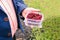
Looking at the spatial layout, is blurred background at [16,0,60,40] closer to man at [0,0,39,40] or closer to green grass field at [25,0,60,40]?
green grass field at [25,0,60,40]

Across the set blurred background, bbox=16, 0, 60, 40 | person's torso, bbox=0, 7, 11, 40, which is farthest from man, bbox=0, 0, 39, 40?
blurred background, bbox=16, 0, 60, 40

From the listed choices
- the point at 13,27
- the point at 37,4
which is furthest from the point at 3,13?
the point at 37,4

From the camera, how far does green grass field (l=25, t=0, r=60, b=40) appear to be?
14.7 ft

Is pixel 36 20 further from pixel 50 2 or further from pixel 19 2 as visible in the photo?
pixel 50 2

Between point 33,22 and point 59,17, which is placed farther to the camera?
point 59,17

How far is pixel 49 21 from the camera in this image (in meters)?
5.05

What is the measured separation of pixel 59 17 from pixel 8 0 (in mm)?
3047

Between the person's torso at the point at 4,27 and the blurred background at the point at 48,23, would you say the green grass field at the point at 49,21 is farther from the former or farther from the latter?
the person's torso at the point at 4,27

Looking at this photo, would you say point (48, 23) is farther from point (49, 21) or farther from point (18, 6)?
point (18, 6)

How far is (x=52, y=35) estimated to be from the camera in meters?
4.58

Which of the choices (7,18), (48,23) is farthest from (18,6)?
(48,23)

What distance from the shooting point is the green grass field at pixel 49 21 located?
177 inches

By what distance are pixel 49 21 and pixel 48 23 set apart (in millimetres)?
73

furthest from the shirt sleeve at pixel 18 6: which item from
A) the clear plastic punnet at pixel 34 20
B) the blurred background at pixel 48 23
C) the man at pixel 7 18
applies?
the blurred background at pixel 48 23
